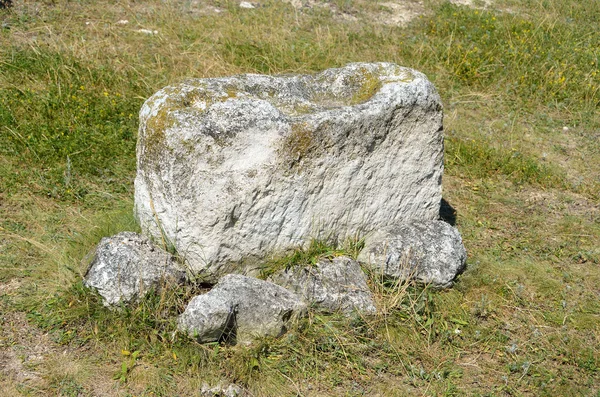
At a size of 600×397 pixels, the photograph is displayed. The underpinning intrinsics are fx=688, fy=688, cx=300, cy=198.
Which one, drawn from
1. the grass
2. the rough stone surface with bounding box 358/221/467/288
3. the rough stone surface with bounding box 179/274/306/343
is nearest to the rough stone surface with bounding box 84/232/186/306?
the grass

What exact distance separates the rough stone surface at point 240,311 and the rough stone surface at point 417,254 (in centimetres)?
89

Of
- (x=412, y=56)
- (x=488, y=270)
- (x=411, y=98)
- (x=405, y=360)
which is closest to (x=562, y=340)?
(x=488, y=270)

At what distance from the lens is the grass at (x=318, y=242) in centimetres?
494

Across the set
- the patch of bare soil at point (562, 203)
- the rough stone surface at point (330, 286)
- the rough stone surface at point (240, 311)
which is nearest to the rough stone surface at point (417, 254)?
the rough stone surface at point (330, 286)

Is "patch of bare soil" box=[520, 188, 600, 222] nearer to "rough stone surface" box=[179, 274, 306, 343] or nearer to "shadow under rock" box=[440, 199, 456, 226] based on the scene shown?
"shadow under rock" box=[440, 199, 456, 226]

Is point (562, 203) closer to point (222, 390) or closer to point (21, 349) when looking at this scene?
point (222, 390)

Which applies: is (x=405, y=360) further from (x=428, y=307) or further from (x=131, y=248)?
(x=131, y=248)

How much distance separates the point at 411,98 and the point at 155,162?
7.11 feet

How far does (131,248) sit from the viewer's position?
5188 millimetres

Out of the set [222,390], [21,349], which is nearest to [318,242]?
[222,390]

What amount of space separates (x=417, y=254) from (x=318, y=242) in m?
0.84

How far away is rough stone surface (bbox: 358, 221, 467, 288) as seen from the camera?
18.6 ft

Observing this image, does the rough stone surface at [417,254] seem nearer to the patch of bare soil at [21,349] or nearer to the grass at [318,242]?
the grass at [318,242]

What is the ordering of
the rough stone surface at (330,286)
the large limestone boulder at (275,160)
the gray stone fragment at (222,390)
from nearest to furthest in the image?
the gray stone fragment at (222,390)
the large limestone boulder at (275,160)
the rough stone surface at (330,286)
